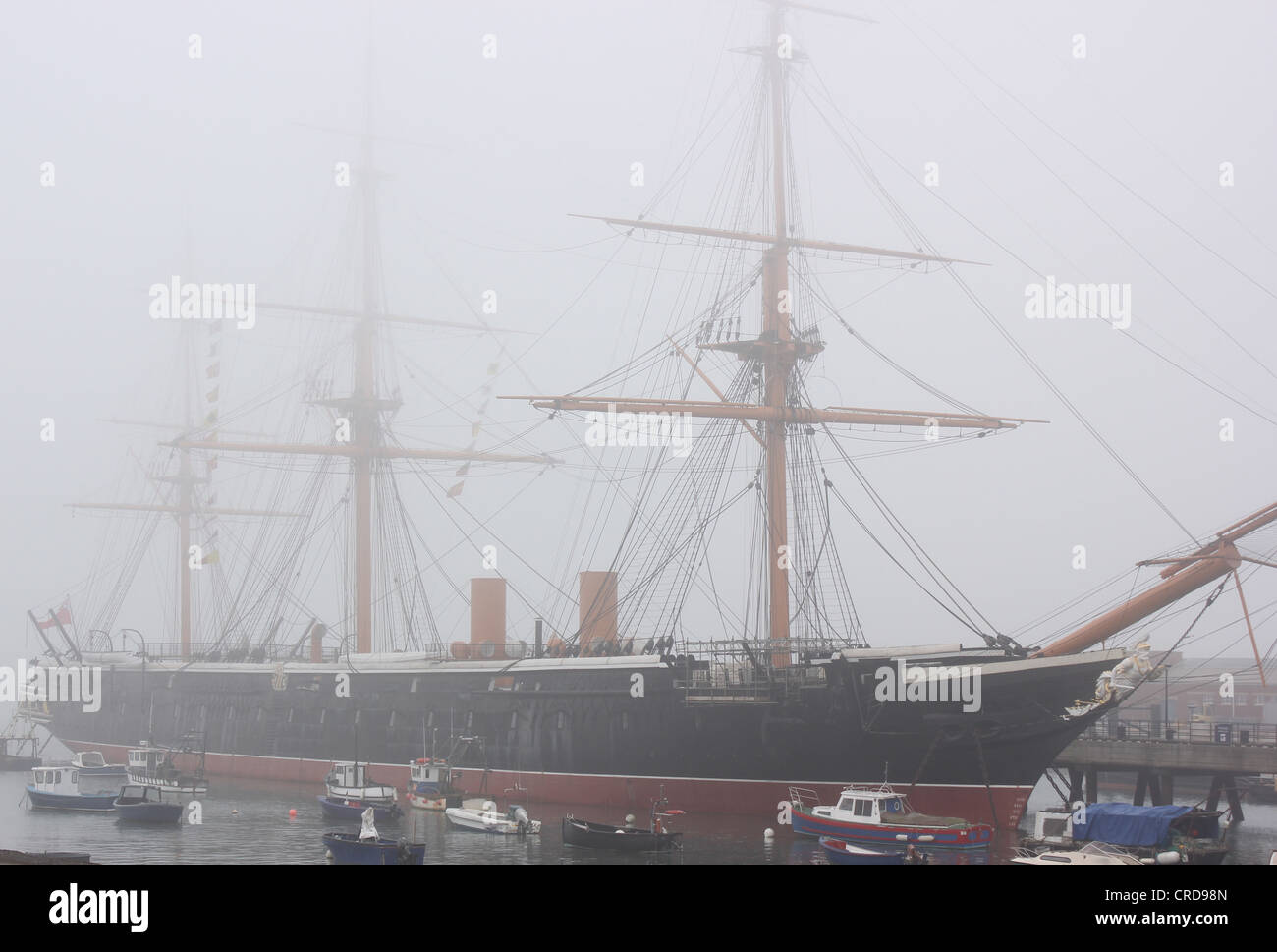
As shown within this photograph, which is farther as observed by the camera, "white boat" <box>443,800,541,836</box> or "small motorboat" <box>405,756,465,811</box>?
"small motorboat" <box>405,756,465,811</box>

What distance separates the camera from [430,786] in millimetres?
48094

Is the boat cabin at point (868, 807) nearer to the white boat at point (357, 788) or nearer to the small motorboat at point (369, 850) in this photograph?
the small motorboat at point (369, 850)

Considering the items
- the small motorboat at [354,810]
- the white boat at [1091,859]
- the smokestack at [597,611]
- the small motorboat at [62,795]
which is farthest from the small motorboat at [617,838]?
the small motorboat at [62,795]

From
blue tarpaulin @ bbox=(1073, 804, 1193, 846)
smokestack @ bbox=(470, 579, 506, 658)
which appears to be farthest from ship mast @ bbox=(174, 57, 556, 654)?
blue tarpaulin @ bbox=(1073, 804, 1193, 846)

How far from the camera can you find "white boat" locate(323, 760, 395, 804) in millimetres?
44656

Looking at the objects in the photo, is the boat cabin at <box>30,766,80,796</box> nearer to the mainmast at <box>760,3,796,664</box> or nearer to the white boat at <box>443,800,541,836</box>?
the white boat at <box>443,800,541,836</box>

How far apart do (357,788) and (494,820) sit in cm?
581

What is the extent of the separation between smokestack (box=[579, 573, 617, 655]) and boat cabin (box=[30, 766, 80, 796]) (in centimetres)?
1949

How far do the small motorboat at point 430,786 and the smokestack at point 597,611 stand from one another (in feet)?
20.7

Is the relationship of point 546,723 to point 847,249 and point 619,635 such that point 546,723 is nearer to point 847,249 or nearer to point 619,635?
point 619,635

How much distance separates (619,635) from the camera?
4788 cm

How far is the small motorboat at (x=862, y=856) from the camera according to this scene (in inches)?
1326
